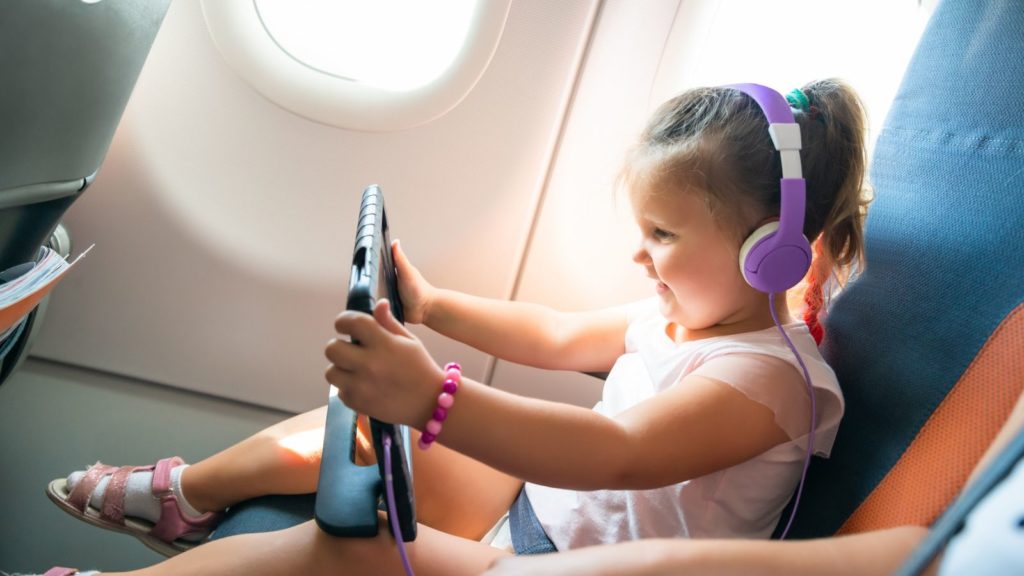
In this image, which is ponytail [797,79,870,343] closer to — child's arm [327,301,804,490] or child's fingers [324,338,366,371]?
child's arm [327,301,804,490]

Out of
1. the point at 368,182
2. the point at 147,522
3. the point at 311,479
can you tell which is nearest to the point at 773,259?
the point at 311,479

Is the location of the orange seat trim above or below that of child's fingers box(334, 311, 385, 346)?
above

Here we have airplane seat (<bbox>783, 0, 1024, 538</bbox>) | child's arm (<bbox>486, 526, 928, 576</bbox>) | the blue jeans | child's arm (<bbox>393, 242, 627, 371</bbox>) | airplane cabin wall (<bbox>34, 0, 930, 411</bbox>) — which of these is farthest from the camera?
airplane cabin wall (<bbox>34, 0, 930, 411</bbox>)

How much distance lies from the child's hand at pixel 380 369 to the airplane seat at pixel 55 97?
53 centimetres

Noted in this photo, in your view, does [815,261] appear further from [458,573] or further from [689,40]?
[458,573]

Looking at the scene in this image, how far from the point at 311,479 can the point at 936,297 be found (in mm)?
858

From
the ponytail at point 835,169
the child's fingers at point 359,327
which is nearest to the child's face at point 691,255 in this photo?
the ponytail at point 835,169

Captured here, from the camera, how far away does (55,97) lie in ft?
3.46

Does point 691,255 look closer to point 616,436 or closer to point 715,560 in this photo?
point 616,436

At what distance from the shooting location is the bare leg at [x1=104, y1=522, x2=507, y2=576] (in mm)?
948

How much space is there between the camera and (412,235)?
164 centimetres

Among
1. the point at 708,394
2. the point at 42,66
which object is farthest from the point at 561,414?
the point at 42,66

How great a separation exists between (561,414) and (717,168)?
15.8 inches

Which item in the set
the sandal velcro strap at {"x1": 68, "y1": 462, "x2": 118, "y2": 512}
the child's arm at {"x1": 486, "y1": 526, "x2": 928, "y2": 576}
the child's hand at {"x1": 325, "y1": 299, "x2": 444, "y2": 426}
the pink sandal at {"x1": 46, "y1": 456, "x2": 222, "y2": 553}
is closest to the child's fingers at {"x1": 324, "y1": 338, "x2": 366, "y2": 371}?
the child's hand at {"x1": 325, "y1": 299, "x2": 444, "y2": 426}
